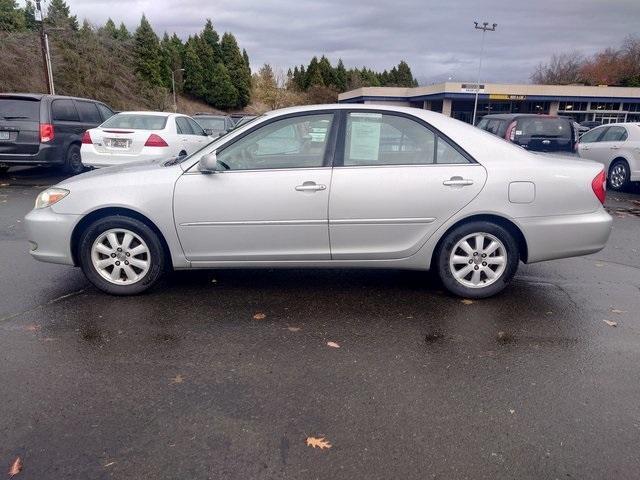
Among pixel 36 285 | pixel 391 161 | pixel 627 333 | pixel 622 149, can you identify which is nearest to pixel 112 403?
pixel 36 285

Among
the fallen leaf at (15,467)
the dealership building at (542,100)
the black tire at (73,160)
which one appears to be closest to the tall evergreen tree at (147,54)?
the dealership building at (542,100)

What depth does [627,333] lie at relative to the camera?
402 cm

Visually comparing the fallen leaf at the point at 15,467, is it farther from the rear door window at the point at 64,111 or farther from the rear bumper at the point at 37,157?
the rear door window at the point at 64,111

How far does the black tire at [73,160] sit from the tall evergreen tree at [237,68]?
231ft

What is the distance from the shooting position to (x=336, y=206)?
435 centimetres

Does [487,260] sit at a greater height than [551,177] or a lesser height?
lesser

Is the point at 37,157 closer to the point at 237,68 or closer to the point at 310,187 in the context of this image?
the point at 310,187

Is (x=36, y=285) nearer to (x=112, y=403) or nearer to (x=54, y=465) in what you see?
(x=112, y=403)

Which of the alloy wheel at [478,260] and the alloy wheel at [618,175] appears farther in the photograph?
the alloy wheel at [618,175]

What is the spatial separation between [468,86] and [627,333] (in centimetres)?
5419

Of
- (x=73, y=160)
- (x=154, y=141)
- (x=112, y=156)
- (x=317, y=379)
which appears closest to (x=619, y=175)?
(x=154, y=141)

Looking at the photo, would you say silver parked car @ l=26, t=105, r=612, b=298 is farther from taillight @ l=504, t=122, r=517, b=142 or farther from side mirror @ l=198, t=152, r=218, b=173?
taillight @ l=504, t=122, r=517, b=142

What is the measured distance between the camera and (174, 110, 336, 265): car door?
4.34 meters

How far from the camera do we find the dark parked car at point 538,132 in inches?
537
